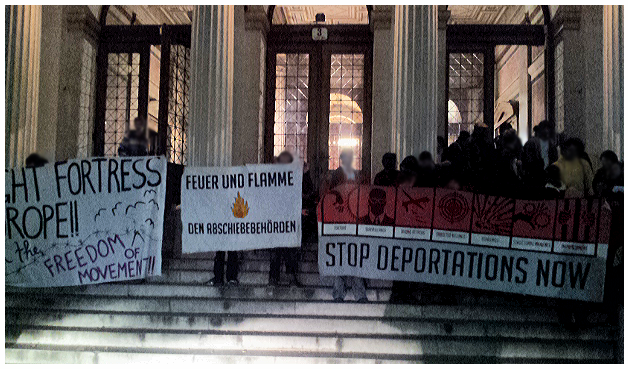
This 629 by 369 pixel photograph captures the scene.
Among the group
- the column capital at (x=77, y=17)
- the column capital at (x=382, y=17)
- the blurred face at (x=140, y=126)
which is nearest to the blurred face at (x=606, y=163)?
the column capital at (x=382, y=17)

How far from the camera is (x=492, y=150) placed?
4.91m

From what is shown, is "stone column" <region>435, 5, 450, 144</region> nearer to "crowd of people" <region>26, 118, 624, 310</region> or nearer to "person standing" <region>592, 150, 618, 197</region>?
"crowd of people" <region>26, 118, 624, 310</region>

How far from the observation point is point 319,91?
8125 millimetres

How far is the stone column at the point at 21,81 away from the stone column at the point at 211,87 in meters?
2.38

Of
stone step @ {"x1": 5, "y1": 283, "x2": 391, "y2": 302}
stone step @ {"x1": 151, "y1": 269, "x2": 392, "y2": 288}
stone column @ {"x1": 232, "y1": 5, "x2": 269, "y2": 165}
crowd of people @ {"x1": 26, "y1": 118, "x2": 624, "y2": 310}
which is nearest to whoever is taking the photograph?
crowd of people @ {"x1": 26, "y1": 118, "x2": 624, "y2": 310}

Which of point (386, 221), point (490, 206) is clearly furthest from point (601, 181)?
point (386, 221)

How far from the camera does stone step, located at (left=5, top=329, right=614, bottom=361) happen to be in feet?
13.5

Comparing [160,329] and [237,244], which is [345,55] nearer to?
[237,244]

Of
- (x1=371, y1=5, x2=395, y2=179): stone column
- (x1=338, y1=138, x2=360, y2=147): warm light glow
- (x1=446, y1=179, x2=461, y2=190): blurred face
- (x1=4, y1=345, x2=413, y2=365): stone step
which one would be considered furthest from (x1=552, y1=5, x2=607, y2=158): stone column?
(x1=4, y1=345, x2=413, y2=365): stone step

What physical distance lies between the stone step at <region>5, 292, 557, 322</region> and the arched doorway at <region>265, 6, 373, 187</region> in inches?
145

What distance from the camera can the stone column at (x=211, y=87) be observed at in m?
6.86

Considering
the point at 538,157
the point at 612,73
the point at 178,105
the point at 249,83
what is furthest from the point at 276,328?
the point at 612,73
